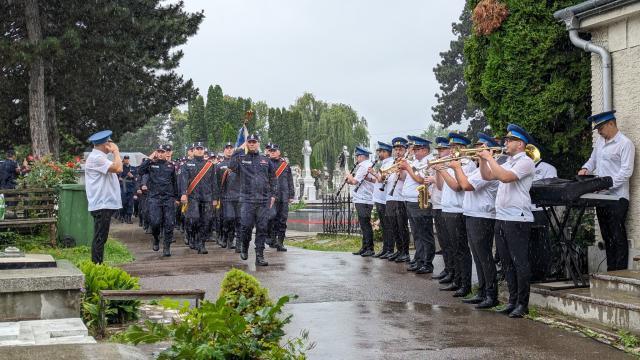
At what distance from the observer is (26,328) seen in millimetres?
6598

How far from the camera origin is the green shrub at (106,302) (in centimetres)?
739

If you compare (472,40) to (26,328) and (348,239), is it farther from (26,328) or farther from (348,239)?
(26,328)

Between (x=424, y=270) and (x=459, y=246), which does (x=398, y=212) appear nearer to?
(x=424, y=270)

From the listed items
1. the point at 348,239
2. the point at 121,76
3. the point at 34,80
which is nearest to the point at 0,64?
the point at 34,80

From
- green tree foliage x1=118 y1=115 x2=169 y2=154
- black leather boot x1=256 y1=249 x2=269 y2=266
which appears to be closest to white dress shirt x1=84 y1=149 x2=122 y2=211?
black leather boot x1=256 y1=249 x2=269 y2=266

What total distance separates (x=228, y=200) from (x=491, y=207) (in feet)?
26.6

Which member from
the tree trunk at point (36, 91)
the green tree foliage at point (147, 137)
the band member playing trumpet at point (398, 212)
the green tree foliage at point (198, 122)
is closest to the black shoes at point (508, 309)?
the band member playing trumpet at point (398, 212)

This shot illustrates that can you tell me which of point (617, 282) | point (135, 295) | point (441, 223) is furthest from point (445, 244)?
point (135, 295)

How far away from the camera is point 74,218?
1518cm

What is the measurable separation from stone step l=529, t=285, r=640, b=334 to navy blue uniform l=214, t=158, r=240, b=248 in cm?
798

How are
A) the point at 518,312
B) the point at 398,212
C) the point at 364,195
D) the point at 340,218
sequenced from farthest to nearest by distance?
the point at 340,218
the point at 364,195
the point at 398,212
the point at 518,312

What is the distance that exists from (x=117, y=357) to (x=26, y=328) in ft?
5.73

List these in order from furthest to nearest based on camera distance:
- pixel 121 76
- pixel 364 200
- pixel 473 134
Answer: pixel 473 134
pixel 121 76
pixel 364 200

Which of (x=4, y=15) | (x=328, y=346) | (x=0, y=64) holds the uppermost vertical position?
(x=4, y=15)
